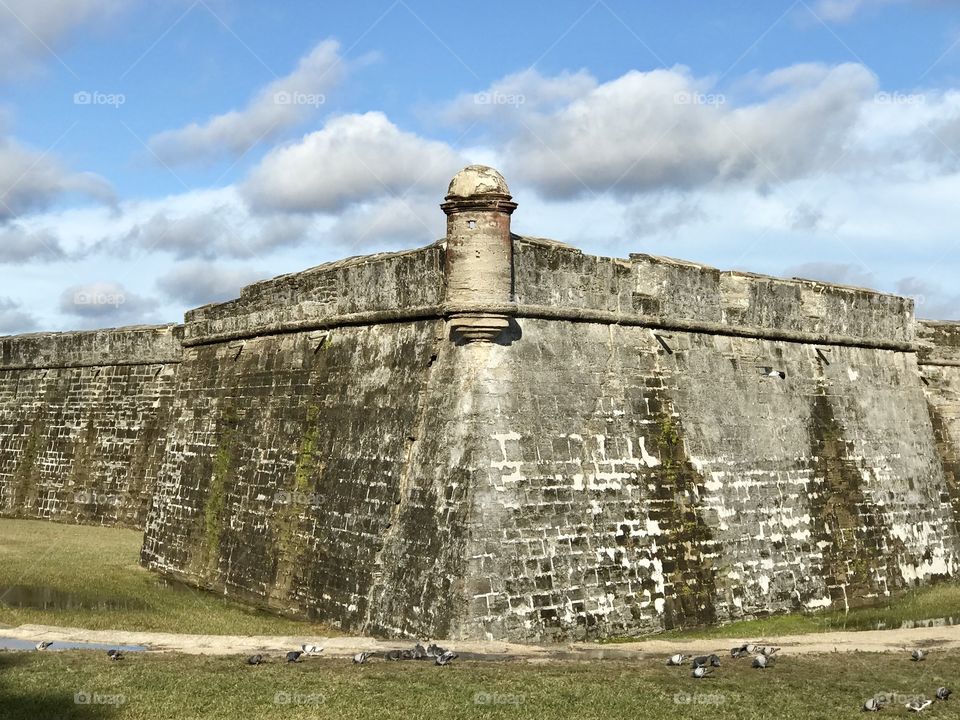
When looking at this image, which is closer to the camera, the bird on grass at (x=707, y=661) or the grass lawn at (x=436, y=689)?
the grass lawn at (x=436, y=689)

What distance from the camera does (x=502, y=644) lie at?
511 inches

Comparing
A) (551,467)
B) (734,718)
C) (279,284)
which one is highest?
(279,284)

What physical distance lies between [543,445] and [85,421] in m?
18.6

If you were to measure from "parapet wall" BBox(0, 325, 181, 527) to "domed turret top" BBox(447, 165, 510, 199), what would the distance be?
45.6 ft

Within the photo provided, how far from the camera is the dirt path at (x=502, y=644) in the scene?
41.5ft

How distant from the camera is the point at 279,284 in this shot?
19.0 metres

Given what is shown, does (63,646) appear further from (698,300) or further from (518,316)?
(698,300)

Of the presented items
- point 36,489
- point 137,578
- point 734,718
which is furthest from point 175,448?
point 734,718

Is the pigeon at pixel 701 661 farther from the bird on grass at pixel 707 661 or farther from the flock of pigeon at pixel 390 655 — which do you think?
the flock of pigeon at pixel 390 655

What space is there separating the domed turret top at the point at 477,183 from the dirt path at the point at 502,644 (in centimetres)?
609

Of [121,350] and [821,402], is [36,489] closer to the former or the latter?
[121,350]

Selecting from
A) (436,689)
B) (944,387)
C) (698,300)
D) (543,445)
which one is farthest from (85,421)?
(944,387)

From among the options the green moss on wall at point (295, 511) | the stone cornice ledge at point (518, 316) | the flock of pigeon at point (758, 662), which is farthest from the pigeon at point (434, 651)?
the green moss on wall at point (295, 511)

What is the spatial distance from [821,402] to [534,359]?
761 centimetres
